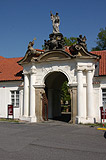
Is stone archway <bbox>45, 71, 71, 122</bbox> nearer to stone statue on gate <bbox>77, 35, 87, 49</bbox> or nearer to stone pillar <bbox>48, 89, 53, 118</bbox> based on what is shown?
stone pillar <bbox>48, 89, 53, 118</bbox>

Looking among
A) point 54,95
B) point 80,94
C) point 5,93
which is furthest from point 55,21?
point 5,93

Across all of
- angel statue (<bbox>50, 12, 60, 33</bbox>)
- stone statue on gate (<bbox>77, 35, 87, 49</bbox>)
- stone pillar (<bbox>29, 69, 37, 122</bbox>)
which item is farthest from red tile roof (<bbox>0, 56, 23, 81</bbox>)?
stone statue on gate (<bbox>77, 35, 87, 49</bbox>)

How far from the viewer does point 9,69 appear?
25391 millimetres

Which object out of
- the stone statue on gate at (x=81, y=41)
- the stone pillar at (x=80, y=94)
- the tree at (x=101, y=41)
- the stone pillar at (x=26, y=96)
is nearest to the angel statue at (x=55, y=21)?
the stone statue on gate at (x=81, y=41)

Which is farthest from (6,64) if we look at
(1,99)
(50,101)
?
(50,101)

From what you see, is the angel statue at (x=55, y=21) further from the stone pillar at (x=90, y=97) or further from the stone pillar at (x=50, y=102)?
the stone pillar at (x=50, y=102)

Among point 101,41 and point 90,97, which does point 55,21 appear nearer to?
point 90,97

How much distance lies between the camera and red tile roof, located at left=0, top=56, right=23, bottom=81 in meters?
22.8

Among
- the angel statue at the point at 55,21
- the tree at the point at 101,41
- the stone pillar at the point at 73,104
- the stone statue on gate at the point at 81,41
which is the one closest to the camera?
the stone pillar at the point at 73,104

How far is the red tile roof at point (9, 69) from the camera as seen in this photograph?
22.8 metres

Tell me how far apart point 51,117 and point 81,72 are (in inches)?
293

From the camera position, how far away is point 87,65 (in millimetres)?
18406

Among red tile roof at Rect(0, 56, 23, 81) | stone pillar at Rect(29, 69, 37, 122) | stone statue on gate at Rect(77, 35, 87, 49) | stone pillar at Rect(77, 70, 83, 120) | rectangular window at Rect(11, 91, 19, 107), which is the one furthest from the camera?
red tile roof at Rect(0, 56, 23, 81)

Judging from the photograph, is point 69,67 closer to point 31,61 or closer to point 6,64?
point 31,61
